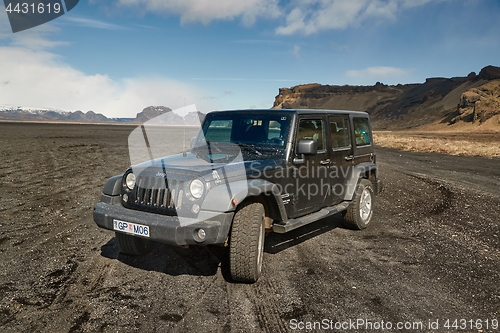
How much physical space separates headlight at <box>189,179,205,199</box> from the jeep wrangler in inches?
0.4

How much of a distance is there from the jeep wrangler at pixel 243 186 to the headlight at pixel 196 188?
11mm

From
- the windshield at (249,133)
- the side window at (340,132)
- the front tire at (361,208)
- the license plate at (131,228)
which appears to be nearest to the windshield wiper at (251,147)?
the windshield at (249,133)

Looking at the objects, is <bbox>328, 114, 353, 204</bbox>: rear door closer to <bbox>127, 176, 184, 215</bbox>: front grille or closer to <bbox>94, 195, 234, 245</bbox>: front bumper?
<bbox>94, 195, 234, 245</bbox>: front bumper

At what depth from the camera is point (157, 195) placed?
431 cm

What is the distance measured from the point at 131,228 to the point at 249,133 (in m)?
2.15

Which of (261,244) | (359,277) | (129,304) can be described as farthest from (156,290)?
(359,277)

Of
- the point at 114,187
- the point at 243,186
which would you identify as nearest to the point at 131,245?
the point at 114,187

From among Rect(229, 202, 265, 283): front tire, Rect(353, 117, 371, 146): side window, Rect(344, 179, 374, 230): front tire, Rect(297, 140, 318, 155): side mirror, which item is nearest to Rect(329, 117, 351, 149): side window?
Rect(353, 117, 371, 146): side window

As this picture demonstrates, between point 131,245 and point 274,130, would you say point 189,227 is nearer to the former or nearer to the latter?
point 131,245

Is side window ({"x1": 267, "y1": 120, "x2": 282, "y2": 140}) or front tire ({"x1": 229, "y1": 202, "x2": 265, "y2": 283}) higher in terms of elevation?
side window ({"x1": 267, "y1": 120, "x2": 282, "y2": 140})

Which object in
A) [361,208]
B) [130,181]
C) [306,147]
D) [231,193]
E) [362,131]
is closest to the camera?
[231,193]

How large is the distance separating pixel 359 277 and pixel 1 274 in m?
4.36

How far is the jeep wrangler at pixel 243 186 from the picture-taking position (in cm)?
408

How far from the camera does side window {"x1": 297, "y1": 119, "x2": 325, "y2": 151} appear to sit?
17.8 ft
